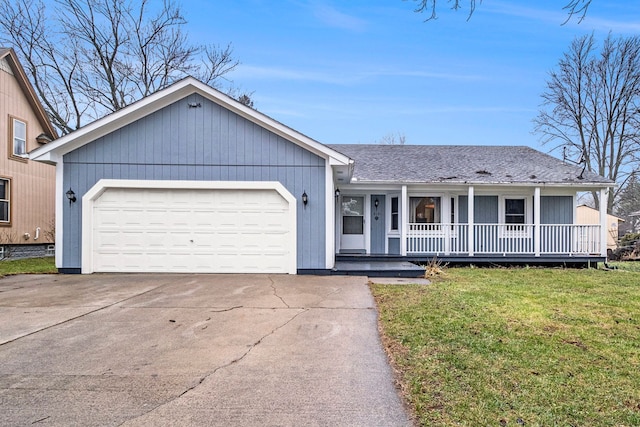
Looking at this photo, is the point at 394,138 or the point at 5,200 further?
the point at 394,138

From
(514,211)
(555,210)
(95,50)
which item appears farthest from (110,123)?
(95,50)

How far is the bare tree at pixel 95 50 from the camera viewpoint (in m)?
18.7

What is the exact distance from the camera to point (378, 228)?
1304 cm

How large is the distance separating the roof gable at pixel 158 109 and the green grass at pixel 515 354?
3920 millimetres

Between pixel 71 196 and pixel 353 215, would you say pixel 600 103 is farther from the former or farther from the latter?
pixel 71 196

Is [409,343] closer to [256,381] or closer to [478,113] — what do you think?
[256,381]

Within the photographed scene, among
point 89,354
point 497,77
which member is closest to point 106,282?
point 89,354

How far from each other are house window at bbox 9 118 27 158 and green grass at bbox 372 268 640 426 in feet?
48.6

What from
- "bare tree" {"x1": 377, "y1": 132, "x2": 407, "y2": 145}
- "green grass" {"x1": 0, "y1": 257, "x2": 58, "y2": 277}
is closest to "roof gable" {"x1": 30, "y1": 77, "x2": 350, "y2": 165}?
"green grass" {"x1": 0, "y1": 257, "x2": 58, "y2": 277}

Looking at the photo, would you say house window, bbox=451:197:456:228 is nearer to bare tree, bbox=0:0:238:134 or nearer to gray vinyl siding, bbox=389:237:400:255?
gray vinyl siding, bbox=389:237:400:255

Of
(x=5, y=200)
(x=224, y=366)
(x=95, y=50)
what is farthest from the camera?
(x=95, y=50)

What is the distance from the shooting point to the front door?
1308cm

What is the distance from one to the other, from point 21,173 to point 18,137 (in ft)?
4.47

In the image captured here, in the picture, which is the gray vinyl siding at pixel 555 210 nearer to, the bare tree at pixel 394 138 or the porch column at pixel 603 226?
the porch column at pixel 603 226
